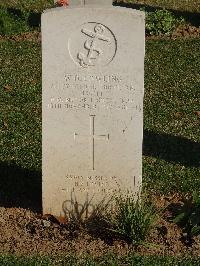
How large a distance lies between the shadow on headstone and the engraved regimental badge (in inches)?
61.0

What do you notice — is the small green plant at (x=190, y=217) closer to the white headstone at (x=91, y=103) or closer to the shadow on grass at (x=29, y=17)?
the white headstone at (x=91, y=103)

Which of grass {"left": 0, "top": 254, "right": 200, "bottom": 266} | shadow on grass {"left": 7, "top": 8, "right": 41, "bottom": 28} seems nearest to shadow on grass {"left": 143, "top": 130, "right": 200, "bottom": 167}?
grass {"left": 0, "top": 254, "right": 200, "bottom": 266}

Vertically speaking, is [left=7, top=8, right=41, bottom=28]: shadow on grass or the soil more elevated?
[left=7, top=8, right=41, bottom=28]: shadow on grass

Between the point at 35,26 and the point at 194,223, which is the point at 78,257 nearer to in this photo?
the point at 194,223

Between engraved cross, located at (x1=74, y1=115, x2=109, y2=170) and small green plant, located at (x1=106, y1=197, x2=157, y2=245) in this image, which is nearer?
small green plant, located at (x1=106, y1=197, x2=157, y2=245)

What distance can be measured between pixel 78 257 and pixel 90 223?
1.55 ft

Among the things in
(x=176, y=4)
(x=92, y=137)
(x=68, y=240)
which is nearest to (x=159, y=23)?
(x=176, y=4)

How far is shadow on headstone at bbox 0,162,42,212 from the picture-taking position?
245 inches

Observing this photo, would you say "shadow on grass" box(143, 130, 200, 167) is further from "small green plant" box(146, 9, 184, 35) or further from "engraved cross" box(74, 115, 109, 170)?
"small green plant" box(146, 9, 184, 35)

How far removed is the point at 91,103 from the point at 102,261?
4.27 ft

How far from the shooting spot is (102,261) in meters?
5.35

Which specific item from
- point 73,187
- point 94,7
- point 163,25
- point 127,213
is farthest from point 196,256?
point 163,25

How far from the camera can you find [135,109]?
5430mm

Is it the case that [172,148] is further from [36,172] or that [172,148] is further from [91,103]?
[91,103]
